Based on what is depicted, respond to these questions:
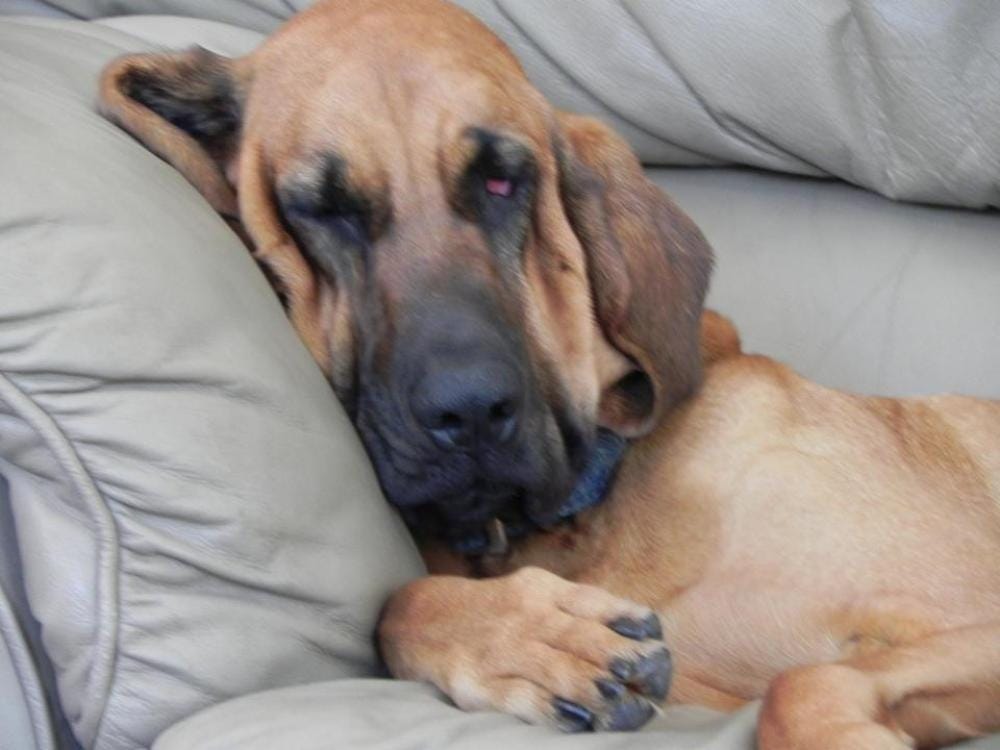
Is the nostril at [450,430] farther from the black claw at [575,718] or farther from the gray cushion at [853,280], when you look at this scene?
the gray cushion at [853,280]

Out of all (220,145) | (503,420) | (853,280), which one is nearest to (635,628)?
(503,420)

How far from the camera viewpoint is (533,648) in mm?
1253

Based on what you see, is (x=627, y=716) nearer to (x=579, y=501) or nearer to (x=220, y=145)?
(x=579, y=501)

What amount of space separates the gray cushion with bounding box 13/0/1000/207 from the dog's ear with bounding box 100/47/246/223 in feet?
1.91

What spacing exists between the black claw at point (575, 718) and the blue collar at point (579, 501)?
358 millimetres

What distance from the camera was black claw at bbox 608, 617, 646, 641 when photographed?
1.25 m

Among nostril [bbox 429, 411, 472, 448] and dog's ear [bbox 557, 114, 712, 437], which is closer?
nostril [bbox 429, 411, 472, 448]

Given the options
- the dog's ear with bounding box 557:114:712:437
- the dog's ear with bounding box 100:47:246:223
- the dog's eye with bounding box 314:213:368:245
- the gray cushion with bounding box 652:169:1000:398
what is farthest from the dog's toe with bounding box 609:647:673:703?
the gray cushion with bounding box 652:169:1000:398

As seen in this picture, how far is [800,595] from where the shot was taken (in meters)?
1.45

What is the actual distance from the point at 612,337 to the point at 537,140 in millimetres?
254

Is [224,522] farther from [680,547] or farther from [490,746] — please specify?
[680,547]

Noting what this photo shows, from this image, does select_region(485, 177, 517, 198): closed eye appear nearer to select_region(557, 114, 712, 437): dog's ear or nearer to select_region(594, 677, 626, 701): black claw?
select_region(557, 114, 712, 437): dog's ear

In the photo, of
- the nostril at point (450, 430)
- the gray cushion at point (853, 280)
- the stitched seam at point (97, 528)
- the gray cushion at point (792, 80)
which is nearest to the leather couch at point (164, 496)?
the stitched seam at point (97, 528)

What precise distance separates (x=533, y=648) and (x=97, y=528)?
16.5 inches
